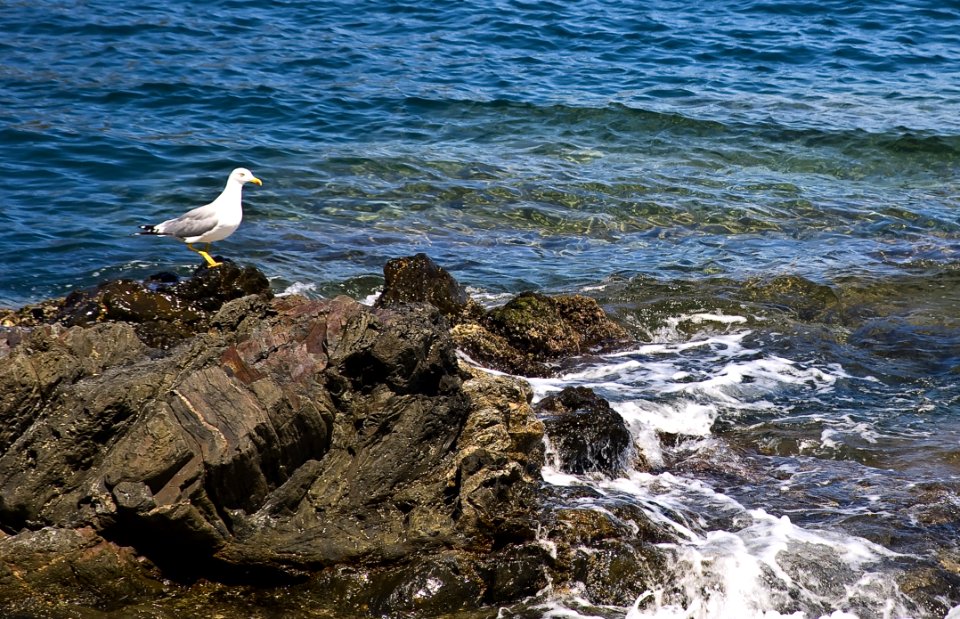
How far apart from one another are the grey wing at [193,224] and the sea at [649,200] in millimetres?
1032

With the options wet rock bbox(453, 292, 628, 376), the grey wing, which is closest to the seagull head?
the grey wing

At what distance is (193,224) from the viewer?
923 cm

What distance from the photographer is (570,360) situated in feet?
27.4

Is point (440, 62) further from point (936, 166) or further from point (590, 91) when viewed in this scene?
point (936, 166)

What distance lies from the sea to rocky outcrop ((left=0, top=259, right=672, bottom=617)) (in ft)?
1.67

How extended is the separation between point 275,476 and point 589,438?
2.05m

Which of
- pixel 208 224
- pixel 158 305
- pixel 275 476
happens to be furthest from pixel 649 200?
pixel 275 476

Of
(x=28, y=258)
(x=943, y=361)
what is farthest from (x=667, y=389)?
(x=28, y=258)

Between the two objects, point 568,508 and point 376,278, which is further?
point 376,278

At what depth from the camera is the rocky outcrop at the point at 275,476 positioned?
194 inches

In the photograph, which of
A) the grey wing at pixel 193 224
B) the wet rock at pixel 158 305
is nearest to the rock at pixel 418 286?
the wet rock at pixel 158 305

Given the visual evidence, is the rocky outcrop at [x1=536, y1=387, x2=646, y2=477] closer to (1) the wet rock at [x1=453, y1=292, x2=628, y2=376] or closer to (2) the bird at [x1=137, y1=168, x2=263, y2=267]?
(1) the wet rock at [x1=453, y1=292, x2=628, y2=376]

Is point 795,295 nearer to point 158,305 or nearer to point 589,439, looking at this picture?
point 589,439

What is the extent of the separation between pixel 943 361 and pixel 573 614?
488 cm
